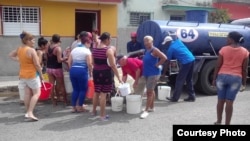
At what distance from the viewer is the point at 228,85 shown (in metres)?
5.42

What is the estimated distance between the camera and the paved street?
5434 millimetres

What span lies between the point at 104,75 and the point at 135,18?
935cm

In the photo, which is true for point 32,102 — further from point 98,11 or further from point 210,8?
point 210,8

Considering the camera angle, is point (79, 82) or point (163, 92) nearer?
point (79, 82)

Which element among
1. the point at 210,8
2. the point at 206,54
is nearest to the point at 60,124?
the point at 206,54

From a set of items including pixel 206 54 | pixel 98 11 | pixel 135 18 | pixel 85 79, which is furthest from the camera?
pixel 135 18

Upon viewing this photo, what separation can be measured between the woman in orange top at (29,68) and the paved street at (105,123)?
47 centimetres

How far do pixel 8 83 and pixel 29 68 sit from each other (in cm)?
412

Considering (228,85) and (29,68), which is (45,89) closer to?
(29,68)

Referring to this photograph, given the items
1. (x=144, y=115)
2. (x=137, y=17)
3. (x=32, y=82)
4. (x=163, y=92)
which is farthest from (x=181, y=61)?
(x=137, y=17)

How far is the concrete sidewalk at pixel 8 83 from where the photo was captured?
942cm

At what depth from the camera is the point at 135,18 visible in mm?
15219

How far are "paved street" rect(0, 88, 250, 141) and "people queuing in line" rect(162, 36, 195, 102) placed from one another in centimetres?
30

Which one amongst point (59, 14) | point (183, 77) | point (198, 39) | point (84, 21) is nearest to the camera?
point (183, 77)
